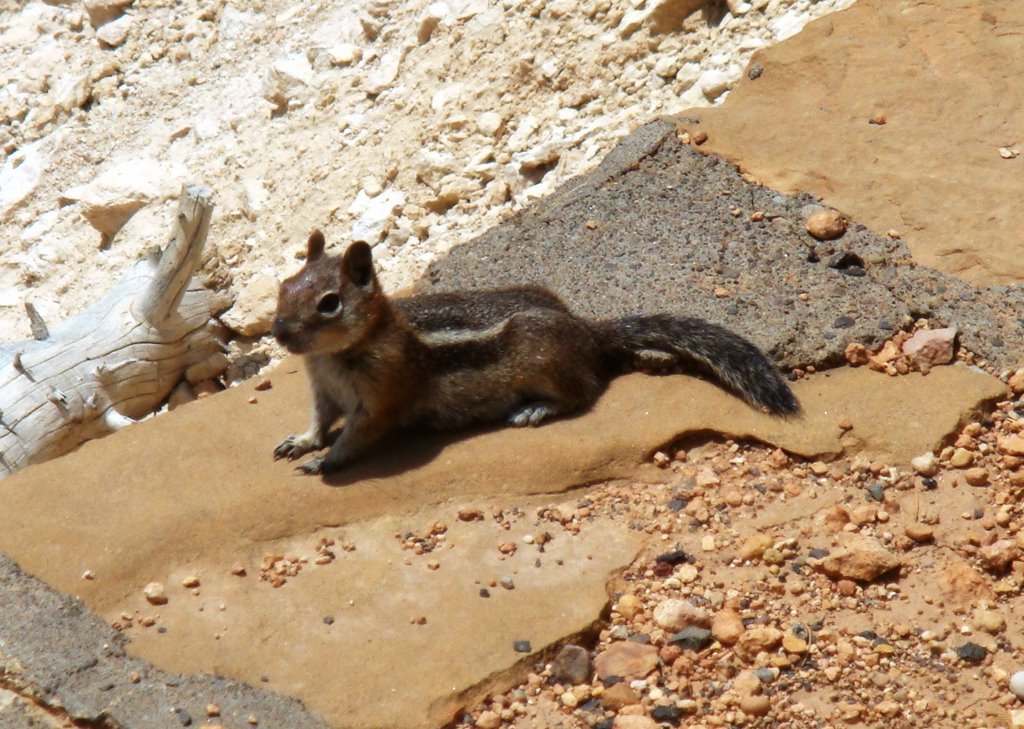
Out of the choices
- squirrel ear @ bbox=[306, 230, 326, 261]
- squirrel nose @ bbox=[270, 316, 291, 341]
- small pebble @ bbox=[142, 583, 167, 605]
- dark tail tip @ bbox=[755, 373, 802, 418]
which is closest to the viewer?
small pebble @ bbox=[142, 583, 167, 605]

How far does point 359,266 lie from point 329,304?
251 mm

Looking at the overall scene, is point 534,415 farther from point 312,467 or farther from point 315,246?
point 315,246

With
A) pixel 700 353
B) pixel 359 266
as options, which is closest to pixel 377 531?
pixel 359 266

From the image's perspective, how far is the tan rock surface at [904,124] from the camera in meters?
6.94

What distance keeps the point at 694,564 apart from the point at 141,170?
7.95 meters

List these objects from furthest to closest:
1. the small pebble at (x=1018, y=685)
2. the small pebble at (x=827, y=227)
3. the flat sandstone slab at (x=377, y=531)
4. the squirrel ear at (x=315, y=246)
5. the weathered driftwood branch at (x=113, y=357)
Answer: the weathered driftwood branch at (x=113, y=357)
the small pebble at (x=827, y=227)
the squirrel ear at (x=315, y=246)
the flat sandstone slab at (x=377, y=531)
the small pebble at (x=1018, y=685)

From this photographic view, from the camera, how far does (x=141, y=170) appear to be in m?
11.4

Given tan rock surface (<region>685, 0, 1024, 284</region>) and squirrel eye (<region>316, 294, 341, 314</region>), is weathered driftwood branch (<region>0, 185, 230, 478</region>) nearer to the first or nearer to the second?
squirrel eye (<region>316, 294, 341, 314</region>)

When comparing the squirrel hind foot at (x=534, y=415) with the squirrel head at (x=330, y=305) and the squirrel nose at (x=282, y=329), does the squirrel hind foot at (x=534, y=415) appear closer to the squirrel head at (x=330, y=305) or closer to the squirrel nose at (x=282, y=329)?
the squirrel head at (x=330, y=305)

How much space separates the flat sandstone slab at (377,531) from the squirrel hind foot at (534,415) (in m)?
0.09

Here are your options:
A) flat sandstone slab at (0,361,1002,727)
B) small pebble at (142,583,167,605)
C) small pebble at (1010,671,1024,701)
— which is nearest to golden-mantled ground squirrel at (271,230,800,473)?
flat sandstone slab at (0,361,1002,727)

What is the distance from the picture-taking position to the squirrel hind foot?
241 inches

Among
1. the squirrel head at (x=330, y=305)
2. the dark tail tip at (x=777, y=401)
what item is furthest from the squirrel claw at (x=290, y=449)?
the dark tail tip at (x=777, y=401)

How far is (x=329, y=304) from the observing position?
19.7ft
